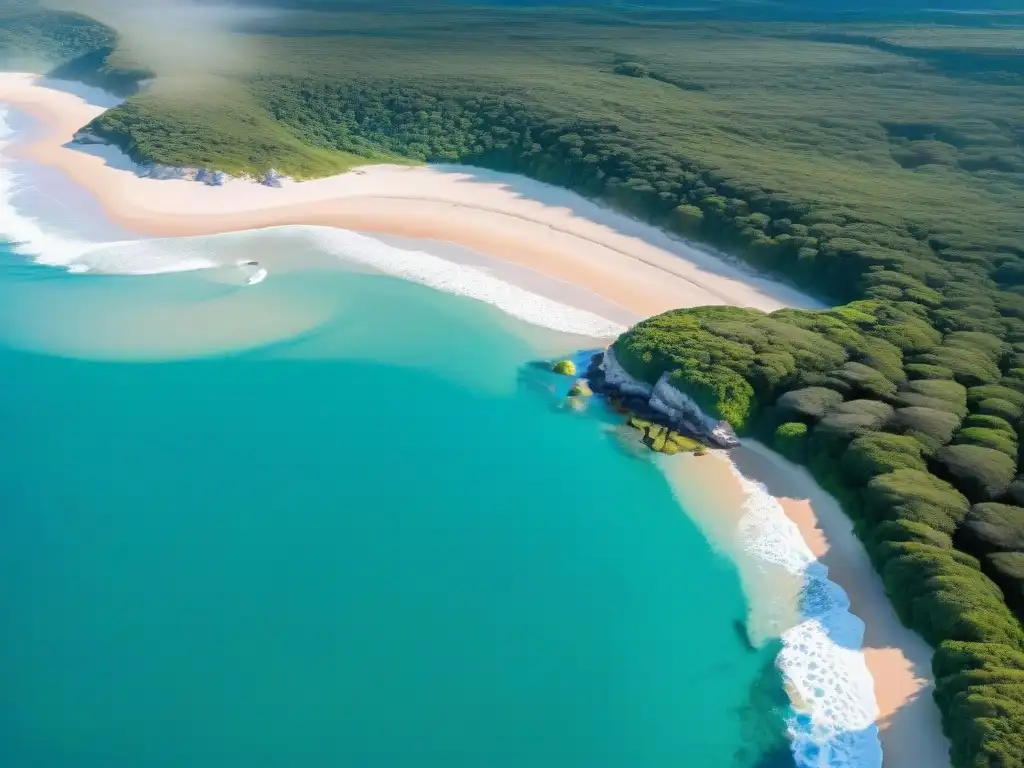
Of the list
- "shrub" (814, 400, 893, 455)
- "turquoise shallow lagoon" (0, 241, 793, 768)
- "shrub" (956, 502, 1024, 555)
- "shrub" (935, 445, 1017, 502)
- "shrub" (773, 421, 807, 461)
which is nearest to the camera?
"turquoise shallow lagoon" (0, 241, 793, 768)

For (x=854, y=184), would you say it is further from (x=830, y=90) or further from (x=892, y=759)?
(x=892, y=759)

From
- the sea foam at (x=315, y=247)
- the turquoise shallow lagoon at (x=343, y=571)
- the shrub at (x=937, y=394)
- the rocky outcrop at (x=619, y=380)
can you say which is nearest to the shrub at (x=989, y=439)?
the shrub at (x=937, y=394)

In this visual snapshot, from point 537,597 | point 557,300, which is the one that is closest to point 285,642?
point 537,597

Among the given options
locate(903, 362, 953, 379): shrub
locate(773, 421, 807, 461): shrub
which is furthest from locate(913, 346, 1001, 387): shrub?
locate(773, 421, 807, 461): shrub

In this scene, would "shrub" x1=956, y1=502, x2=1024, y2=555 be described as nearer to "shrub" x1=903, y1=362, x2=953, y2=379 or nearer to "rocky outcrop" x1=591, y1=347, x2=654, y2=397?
"shrub" x1=903, y1=362, x2=953, y2=379

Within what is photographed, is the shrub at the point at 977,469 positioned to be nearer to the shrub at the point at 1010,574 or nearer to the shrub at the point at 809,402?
the shrub at the point at 1010,574
